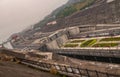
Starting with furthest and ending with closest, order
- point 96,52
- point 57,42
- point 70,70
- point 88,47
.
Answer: point 57,42, point 88,47, point 96,52, point 70,70

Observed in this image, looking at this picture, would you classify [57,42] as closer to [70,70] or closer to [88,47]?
[88,47]

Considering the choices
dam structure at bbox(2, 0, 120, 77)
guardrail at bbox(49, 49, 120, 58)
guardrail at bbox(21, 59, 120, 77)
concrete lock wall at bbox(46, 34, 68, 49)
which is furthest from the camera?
concrete lock wall at bbox(46, 34, 68, 49)

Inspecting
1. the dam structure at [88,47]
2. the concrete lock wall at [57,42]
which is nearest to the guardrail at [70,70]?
the dam structure at [88,47]

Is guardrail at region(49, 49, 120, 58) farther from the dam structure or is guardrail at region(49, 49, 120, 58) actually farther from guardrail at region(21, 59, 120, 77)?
guardrail at region(21, 59, 120, 77)

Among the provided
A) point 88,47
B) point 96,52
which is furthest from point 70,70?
point 88,47

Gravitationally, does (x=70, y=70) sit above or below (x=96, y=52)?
Result: above

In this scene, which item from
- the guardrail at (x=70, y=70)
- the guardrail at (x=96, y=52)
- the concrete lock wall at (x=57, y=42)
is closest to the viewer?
the guardrail at (x=70, y=70)

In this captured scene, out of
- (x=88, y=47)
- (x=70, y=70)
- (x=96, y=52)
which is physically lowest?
(x=96, y=52)

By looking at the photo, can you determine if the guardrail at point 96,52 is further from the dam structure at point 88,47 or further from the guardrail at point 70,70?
the guardrail at point 70,70

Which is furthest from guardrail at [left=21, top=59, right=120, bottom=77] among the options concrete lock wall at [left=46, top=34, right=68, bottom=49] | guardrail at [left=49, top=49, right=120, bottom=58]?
concrete lock wall at [left=46, top=34, right=68, bottom=49]

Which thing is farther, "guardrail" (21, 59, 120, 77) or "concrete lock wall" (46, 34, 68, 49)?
"concrete lock wall" (46, 34, 68, 49)

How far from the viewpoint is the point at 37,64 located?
695 inches

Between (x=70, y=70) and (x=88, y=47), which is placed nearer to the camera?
(x=70, y=70)

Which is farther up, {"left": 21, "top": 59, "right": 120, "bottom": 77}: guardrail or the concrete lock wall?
{"left": 21, "top": 59, "right": 120, "bottom": 77}: guardrail
